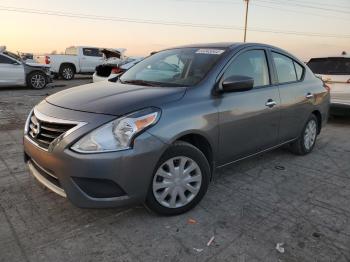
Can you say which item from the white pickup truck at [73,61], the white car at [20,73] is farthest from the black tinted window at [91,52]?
the white car at [20,73]

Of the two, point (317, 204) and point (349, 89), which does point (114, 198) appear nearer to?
point (317, 204)

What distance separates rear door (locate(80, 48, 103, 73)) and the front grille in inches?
693

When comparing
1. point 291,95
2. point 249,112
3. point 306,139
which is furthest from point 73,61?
point 249,112

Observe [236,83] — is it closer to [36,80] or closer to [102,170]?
[102,170]

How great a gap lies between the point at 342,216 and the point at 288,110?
1.62 m

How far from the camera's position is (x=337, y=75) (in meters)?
7.79

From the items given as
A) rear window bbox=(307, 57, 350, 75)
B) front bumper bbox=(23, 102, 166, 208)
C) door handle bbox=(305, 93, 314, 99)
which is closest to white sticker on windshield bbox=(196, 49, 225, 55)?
front bumper bbox=(23, 102, 166, 208)

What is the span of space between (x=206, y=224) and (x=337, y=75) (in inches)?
234

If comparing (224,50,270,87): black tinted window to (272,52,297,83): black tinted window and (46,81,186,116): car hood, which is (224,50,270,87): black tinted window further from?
(46,81,186,116): car hood

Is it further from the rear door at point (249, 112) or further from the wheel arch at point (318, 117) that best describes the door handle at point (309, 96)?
the rear door at point (249, 112)

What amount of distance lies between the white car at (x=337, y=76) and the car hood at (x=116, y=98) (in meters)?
5.44

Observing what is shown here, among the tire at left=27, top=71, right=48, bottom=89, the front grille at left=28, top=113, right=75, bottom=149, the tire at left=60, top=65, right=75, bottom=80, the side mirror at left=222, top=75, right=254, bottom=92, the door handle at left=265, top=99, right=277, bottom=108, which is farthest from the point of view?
the tire at left=60, top=65, right=75, bottom=80

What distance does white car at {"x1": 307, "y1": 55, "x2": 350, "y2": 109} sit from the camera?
25.0 feet

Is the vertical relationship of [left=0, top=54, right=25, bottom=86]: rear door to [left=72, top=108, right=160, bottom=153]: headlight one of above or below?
below
